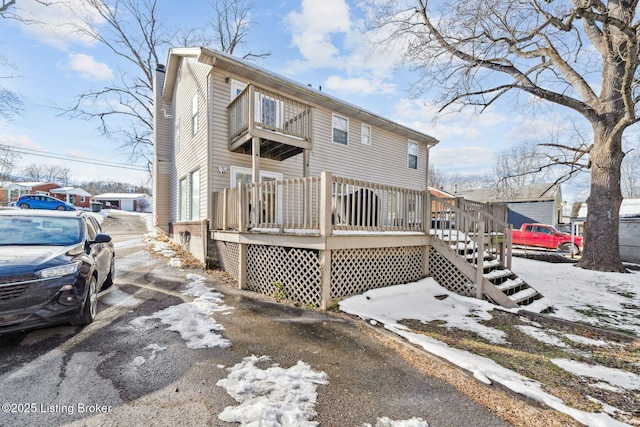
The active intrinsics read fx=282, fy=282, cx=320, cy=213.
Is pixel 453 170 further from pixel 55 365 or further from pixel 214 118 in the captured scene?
pixel 55 365

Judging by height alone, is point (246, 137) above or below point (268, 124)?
below

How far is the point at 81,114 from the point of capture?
62.1 feet

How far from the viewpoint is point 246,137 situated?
7406mm

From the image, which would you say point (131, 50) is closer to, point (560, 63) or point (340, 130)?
point (340, 130)

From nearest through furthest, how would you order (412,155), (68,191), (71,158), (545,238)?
(412,155), (545,238), (71,158), (68,191)

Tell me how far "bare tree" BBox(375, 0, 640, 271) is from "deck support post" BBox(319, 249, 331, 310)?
29.3 ft

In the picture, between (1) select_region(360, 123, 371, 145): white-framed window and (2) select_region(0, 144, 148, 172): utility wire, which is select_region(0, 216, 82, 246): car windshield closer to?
(1) select_region(360, 123, 371, 145): white-framed window

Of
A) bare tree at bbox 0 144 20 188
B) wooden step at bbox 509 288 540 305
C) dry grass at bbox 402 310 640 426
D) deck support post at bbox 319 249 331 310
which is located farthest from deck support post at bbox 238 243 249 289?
bare tree at bbox 0 144 20 188

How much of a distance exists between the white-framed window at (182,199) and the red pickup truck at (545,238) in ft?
63.1

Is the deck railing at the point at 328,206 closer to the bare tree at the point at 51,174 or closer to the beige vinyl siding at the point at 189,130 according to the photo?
the beige vinyl siding at the point at 189,130

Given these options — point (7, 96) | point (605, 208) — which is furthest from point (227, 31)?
point (605, 208)

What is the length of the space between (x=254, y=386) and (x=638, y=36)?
1129cm

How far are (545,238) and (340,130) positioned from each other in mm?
14876

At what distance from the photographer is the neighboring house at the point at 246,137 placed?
8172mm
